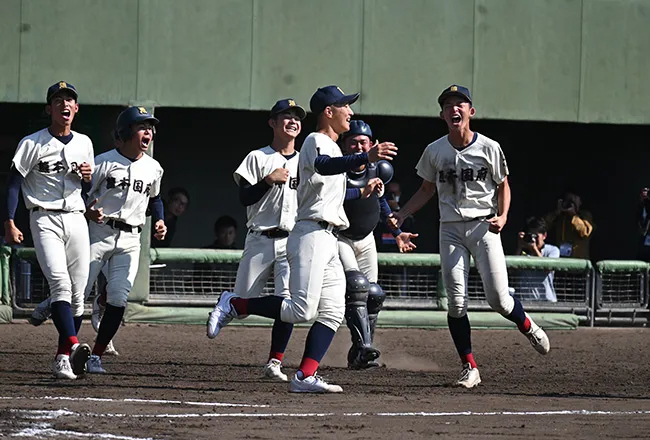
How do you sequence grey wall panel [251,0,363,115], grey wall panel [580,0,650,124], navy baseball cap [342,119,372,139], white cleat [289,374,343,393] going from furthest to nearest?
grey wall panel [580,0,650,124] < grey wall panel [251,0,363,115] < navy baseball cap [342,119,372,139] < white cleat [289,374,343,393]

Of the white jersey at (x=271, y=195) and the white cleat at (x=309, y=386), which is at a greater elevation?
the white jersey at (x=271, y=195)

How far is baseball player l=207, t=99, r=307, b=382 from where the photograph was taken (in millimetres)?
8953

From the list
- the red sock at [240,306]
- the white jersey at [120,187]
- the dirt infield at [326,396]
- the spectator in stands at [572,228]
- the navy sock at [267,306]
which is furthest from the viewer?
the spectator in stands at [572,228]

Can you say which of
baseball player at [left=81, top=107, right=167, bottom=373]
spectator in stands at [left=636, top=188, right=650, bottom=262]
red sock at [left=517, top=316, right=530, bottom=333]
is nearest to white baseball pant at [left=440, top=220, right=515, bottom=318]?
red sock at [left=517, top=316, right=530, bottom=333]

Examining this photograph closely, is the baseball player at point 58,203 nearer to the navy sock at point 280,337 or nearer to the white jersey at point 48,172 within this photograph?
the white jersey at point 48,172

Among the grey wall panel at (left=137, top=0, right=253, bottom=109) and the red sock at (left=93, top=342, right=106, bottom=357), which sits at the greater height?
the grey wall panel at (left=137, top=0, right=253, bottom=109)

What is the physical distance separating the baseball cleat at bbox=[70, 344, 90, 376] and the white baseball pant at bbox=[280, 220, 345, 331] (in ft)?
4.62

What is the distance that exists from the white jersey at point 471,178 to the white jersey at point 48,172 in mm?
2582

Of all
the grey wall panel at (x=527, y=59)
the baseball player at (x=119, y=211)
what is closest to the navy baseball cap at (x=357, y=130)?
the baseball player at (x=119, y=211)

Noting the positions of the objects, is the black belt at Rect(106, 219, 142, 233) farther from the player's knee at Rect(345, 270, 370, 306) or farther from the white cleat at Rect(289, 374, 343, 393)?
the white cleat at Rect(289, 374, 343, 393)

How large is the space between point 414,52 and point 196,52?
264 cm

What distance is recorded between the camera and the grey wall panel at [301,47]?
14.6 metres

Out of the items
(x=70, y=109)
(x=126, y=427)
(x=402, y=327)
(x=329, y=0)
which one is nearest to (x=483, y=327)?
(x=402, y=327)

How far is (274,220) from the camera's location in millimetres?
9148
